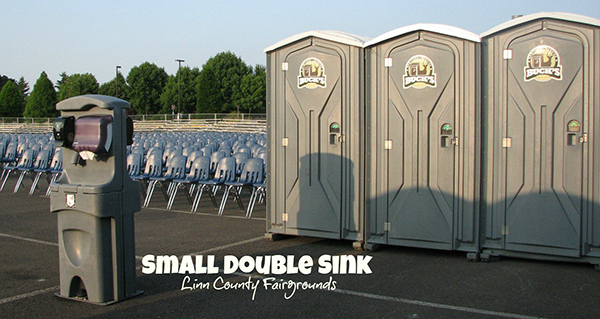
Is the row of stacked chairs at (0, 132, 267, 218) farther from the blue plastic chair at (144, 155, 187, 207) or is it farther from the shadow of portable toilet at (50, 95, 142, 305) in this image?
the shadow of portable toilet at (50, 95, 142, 305)

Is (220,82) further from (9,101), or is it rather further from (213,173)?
(213,173)

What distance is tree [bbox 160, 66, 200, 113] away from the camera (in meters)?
72.1

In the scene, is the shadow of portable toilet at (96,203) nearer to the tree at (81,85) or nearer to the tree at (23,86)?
the tree at (81,85)

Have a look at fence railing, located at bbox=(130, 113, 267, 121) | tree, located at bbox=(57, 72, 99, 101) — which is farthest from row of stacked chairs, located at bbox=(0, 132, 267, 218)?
tree, located at bbox=(57, 72, 99, 101)

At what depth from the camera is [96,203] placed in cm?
498

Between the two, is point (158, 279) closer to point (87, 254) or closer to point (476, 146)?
point (87, 254)

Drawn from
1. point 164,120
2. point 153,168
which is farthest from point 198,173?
point 164,120

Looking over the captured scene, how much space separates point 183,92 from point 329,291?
69431 millimetres

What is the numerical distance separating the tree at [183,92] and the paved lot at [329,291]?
6544 cm

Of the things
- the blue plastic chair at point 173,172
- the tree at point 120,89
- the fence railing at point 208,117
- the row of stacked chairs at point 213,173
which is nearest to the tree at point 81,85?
the tree at point 120,89

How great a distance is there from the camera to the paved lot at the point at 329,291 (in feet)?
16.0

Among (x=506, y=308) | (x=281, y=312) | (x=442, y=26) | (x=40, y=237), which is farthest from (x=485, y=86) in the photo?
(x=40, y=237)

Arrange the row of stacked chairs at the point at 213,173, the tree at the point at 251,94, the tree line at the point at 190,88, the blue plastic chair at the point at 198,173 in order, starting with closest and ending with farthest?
the row of stacked chairs at the point at 213,173
the blue plastic chair at the point at 198,173
the tree line at the point at 190,88
the tree at the point at 251,94

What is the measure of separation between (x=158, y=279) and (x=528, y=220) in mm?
4038
